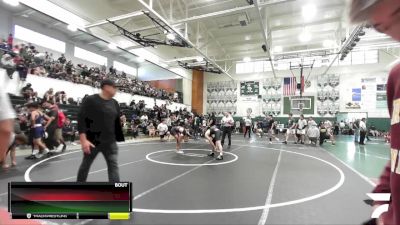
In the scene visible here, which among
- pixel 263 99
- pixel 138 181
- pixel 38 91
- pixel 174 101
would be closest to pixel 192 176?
pixel 138 181

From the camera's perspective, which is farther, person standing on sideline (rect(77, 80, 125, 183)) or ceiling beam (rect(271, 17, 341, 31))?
ceiling beam (rect(271, 17, 341, 31))

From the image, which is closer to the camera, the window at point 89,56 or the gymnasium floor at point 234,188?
the gymnasium floor at point 234,188

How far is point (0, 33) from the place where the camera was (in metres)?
14.2

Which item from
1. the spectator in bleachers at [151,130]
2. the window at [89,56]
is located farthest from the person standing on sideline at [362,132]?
the window at [89,56]

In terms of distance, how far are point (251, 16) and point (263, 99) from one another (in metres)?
12.8

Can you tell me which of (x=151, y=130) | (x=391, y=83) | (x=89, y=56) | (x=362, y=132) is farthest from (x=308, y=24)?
(x=391, y=83)

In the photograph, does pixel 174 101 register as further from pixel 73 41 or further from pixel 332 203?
pixel 332 203

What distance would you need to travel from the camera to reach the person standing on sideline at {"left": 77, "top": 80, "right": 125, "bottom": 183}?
337 centimetres

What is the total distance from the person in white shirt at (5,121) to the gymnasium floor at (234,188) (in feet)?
7.46

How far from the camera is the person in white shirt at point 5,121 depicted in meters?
1.05

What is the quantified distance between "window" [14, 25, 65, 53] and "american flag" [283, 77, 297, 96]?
72.4ft

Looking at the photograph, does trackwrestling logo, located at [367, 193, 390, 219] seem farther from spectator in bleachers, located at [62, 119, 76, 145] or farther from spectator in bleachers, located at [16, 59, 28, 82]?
spectator in bleachers, located at [16, 59, 28, 82]

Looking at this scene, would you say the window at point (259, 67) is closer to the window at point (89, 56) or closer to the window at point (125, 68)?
the window at point (125, 68)

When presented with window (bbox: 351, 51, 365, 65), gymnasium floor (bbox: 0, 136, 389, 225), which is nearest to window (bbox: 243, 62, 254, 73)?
window (bbox: 351, 51, 365, 65)
